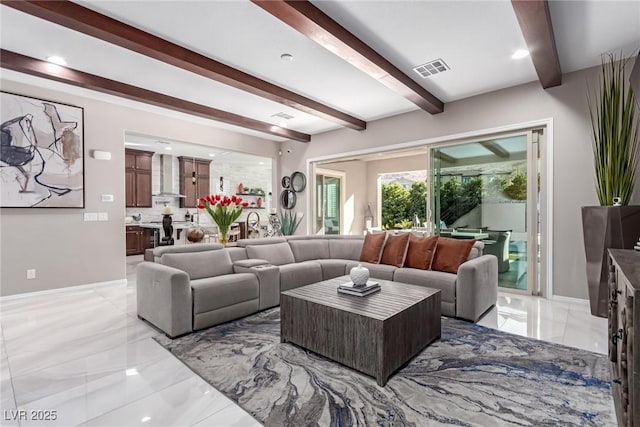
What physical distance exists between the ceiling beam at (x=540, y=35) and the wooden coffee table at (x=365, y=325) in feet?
7.58

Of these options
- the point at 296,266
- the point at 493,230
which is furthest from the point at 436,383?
the point at 493,230

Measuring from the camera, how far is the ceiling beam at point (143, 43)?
2461 mm

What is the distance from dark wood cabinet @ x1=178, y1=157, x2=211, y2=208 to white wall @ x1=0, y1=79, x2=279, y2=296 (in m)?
3.90

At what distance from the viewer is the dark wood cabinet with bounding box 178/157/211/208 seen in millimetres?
9164

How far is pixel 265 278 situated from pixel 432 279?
184 centimetres

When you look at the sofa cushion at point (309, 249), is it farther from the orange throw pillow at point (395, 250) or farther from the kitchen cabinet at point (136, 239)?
the kitchen cabinet at point (136, 239)

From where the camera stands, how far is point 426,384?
208cm

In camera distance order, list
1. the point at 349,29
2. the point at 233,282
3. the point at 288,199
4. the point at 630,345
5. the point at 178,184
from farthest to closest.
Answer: the point at 178,184
the point at 288,199
the point at 233,282
the point at 349,29
the point at 630,345

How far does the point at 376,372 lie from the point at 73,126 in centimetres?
502

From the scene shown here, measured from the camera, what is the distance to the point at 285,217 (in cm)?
701

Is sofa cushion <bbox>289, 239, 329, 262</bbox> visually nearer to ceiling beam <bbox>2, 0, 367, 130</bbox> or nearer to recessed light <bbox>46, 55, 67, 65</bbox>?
ceiling beam <bbox>2, 0, 367, 130</bbox>

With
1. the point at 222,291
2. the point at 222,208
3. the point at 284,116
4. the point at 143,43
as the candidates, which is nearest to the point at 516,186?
the point at 284,116

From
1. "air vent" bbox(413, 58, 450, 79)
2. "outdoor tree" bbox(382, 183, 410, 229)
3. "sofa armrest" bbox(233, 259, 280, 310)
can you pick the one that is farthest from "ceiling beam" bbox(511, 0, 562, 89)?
"outdoor tree" bbox(382, 183, 410, 229)

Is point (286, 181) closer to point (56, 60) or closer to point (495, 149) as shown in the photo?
point (495, 149)
